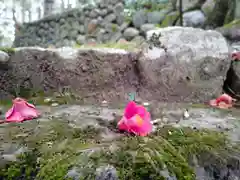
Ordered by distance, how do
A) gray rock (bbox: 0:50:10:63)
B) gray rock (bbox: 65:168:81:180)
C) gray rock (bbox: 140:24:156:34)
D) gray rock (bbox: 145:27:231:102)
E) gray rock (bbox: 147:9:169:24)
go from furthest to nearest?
gray rock (bbox: 147:9:169:24) → gray rock (bbox: 140:24:156:34) → gray rock (bbox: 145:27:231:102) → gray rock (bbox: 0:50:10:63) → gray rock (bbox: 65:168:81:180)

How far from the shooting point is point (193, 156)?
114cm

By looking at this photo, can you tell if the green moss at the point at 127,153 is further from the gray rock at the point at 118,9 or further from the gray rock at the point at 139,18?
the gray rock at the point at 118,9

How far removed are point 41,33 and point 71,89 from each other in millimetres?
7307

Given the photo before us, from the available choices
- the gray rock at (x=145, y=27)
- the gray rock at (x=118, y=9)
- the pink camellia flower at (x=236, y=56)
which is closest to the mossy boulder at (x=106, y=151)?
the pink camellia flower at (x=236, y=56)

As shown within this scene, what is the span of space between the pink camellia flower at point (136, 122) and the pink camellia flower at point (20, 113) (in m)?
0.58

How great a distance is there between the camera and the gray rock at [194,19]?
5505 millimetres

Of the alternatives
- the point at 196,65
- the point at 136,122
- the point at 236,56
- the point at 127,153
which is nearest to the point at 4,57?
the point at 136,122

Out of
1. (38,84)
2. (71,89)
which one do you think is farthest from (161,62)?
(38,84)

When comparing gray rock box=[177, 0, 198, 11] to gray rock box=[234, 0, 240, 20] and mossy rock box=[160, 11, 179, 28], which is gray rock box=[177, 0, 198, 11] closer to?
mossy rock box=[160, 11, 179, 28]

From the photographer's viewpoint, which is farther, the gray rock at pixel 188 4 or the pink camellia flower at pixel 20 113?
the gray rock at pixel 188 4

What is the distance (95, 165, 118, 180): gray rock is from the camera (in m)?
0.95

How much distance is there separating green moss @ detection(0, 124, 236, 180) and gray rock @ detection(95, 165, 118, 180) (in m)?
0.02

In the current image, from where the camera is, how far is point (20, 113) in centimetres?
172

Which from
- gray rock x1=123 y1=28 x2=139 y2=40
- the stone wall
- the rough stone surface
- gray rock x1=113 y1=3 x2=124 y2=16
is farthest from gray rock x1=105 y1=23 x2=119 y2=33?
the rough stone surface
